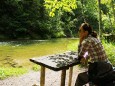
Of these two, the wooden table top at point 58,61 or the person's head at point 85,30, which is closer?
the wooden table top at point 58,61

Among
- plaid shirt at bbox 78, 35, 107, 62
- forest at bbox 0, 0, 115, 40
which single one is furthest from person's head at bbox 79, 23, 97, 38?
forest at bbox 0, 0, 115, 40

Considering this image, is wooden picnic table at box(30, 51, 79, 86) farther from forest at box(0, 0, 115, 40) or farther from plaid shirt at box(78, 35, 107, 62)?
forest at box(0, 0, 115, 40)

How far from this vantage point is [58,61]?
4535 mm

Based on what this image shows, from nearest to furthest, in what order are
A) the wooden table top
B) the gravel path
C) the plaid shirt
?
1. the wooden table top
2. the plaid shirt
3. the gravel path

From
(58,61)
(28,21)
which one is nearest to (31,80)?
(58,61)

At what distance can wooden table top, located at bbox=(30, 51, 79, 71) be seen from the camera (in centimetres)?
422

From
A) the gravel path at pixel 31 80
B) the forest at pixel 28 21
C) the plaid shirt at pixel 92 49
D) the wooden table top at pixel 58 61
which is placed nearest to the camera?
the wooden table top at pixel 58 61

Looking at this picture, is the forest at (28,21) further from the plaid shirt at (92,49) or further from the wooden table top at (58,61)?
the plaid shirt at (92,49)

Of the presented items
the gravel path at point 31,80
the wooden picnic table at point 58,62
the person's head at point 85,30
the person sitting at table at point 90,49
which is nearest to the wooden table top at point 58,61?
the wooden picnic table at point 58,62

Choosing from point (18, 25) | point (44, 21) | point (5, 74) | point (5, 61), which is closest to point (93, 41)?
point (5, 74)

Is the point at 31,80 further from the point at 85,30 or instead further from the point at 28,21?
the point at 28,21

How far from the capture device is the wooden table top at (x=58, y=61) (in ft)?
13.9

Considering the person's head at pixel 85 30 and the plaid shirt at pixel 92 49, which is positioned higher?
the person's head at pixel 85 30

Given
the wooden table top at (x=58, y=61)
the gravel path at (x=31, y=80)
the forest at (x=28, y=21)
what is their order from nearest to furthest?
the wooden table top at (x=58, y=61) < the gravel path at (x=31, y=80) < the forest at (x=28, y=21)
